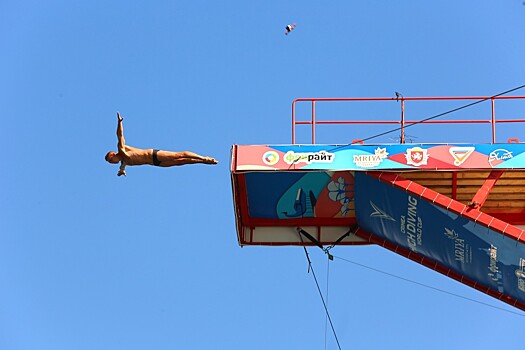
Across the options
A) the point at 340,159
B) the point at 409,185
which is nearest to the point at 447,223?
the point at 409,185

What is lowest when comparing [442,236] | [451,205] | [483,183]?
[442,236]

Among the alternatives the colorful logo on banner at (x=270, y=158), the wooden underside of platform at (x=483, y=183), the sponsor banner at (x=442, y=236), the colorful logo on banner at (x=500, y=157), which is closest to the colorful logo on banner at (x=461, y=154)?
the colorful logo on banner at (x=500, y=157)

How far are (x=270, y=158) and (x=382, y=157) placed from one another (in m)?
2.71

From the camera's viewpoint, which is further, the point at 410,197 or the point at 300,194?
the point at 300,194

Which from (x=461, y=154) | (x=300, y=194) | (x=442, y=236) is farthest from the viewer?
(x=300, y=194)

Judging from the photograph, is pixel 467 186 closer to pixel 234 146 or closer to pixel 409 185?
pixel 409 185

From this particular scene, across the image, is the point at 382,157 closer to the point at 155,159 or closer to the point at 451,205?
the point at 451,205

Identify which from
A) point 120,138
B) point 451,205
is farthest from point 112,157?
point 451,205

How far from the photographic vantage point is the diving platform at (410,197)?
26969 millimetres

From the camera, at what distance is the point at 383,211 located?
29.4 meters

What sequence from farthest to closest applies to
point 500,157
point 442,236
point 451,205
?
point 442,236 < point 500,157 < point 451,205

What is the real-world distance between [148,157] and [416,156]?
6.44 metres

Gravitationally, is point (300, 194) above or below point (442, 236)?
above

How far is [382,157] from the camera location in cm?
2788
